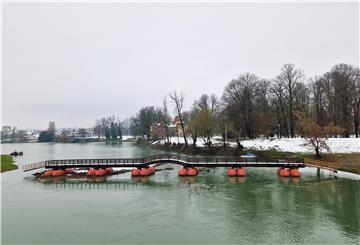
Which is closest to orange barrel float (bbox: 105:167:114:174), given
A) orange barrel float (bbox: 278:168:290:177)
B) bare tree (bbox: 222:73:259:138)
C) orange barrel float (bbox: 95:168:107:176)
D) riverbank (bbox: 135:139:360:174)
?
orange barrel float (bbox: 95:168:107:176)

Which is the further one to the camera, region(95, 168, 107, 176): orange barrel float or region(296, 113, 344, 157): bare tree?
region(296, 113, 344, 157): bare tree

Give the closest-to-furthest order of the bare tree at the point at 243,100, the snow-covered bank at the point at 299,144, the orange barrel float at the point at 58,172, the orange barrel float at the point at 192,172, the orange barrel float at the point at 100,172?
the orange barrel float at the point at 192,172, the orange barrel float at the point at 100,172, the orange barrel float at the point at 58,172, the snow-covered bank at the point at 299,144, the bare tree at the point at 243,100

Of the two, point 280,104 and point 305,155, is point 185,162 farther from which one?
point 280,104

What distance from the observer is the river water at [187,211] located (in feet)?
60.3

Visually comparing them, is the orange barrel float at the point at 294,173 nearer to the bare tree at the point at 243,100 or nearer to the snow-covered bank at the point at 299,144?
the snow-covered bank at the point at 299,144

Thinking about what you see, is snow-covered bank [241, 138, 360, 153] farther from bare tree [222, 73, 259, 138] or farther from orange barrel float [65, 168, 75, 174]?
orange barrel float [65, 168, 75, 174]

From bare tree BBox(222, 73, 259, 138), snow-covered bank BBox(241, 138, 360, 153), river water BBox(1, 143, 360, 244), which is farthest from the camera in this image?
bare tree BBox(222, 73, 259, 138)

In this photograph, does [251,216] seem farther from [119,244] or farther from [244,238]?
[119,244]

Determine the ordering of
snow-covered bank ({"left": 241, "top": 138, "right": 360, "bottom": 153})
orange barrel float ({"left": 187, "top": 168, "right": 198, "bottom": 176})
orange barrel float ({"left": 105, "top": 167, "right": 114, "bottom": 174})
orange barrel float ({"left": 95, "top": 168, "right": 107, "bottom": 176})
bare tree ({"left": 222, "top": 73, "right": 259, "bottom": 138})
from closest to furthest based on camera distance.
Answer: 1. orange barrel float ({"left": 187, "top": 168, "right": 198, "bottom": 176})
2. orange barrel float ({"left": 95, "top": 168, "right": 107, "bottom": 176})
3. orange barrel float ({"left": 105, "top": 167, "right": 114, "bottom": 174})
4. snow-covered bank ({"left": 241, "top": 138, "right": 360, "bottom": 153})
5. bare tree ({"left": 222, "top": 73, "right": 259, "bottom": 138})

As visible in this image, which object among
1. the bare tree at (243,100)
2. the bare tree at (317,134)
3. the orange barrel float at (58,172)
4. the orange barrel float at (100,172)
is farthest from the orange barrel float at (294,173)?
the bare tree at (243,100)

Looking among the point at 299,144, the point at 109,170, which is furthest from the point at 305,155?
the point at 109,170

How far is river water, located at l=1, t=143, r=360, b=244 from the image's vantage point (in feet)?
60.3

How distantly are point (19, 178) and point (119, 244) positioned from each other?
3113 cm

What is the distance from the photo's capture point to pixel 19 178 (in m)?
42.2
